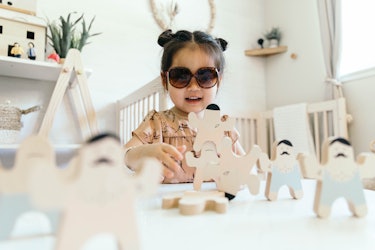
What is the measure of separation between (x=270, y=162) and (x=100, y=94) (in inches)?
53.8

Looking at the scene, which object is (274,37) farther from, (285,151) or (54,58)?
(285,151)

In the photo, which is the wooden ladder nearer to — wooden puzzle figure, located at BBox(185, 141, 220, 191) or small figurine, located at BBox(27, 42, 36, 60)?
small figurine, located at BBox(27, 42, 36, 60)

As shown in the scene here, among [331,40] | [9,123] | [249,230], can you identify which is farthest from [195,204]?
[331,40]

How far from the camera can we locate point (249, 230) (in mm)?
307

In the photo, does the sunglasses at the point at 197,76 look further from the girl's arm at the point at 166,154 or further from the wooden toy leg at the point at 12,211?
the wooden toy leg at the point at 12,211

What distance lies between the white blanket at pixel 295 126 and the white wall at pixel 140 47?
32cm

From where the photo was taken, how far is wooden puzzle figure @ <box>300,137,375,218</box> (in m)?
0.36

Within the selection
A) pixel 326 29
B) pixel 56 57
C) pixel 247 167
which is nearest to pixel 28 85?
pixel 56 57

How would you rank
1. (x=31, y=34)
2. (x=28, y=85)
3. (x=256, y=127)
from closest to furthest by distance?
(x=31, y=34)
(x=28, y=85)
(x=256, y=127)

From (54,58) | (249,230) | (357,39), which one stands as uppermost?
(357,39)

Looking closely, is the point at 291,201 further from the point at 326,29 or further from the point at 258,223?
the point at 326,29

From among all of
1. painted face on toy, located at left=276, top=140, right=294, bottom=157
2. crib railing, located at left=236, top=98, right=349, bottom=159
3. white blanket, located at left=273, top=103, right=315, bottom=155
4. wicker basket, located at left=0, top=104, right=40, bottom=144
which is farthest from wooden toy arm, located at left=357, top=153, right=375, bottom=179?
white blanket, located at left=273, top=103, right=315, bottom=155

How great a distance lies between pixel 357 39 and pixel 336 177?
5.37 ft

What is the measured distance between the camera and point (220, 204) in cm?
39
